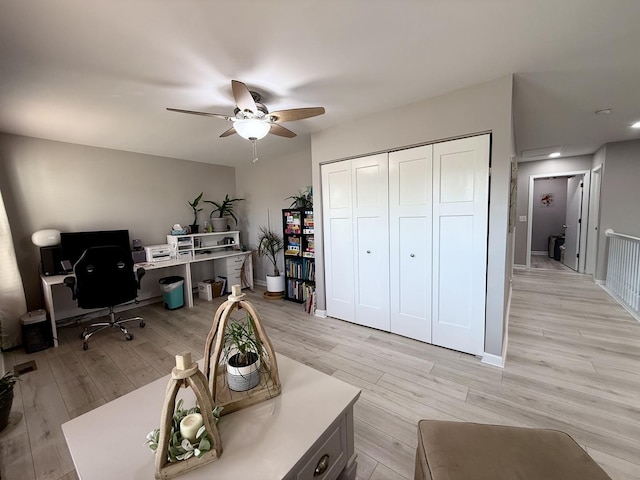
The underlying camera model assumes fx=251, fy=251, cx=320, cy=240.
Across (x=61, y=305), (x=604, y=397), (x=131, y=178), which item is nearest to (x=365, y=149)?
(x=604, y=397)

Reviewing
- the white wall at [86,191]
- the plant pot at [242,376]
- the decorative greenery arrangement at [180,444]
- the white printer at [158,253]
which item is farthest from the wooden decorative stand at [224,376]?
the white wall at [86,191]

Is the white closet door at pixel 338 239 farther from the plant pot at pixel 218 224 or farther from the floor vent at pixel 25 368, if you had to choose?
the floor vent at pixel 25 368

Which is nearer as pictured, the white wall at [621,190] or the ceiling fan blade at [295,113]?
the ceiling fan blade at [295,113]

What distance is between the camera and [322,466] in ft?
3.25

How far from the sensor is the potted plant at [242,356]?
1.11m

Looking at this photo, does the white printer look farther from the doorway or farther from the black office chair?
the doorway

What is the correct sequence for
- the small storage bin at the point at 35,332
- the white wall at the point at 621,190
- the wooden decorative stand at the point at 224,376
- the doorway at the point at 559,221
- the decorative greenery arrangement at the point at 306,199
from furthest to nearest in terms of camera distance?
the doorway at the point at 559,221, the white wall at the point at 621,190, the decorative greenery arrangement at the point at 306,199, the small storage bin at the point at 35,332, the wooden decorative stand at the point at 224,376

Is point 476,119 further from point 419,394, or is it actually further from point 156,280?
point 156,280

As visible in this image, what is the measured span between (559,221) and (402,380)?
823 cm

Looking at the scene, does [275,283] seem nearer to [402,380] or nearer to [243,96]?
[402,380]

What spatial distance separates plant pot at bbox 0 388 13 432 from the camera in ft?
5.32

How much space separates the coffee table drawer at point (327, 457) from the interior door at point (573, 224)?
6604 mm

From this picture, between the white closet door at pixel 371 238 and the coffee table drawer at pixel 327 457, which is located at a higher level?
the white closet door at pixel 371 238

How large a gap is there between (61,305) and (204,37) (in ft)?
12.4
